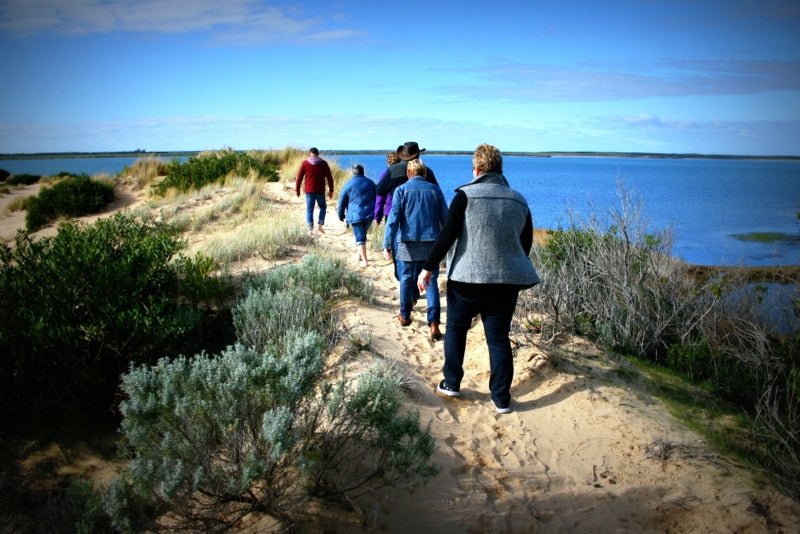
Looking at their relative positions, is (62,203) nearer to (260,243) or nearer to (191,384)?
(260,243)

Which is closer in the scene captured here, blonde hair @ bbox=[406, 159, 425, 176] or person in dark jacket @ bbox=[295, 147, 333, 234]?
A: blonde hair @ bbox=[406, 159, 425, 176]

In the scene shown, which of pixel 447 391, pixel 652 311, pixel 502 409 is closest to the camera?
pixel 502 409

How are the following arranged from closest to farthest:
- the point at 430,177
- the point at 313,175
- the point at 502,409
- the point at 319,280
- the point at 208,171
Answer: the point at 502,409, the point at 430,177, the point at 319,280, the point at 313,175, the point at 208,171

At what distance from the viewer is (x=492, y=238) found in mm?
3965

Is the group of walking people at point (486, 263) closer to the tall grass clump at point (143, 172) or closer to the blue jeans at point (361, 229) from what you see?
the blue jeans at point (361, 229)

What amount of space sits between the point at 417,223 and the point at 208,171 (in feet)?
49.6

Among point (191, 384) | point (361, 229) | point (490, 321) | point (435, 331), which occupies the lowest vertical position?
point (435, 331)

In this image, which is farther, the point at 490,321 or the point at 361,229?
the point at 361,229

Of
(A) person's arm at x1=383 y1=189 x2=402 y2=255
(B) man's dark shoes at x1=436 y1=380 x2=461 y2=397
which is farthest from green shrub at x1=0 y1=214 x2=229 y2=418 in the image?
(B) man's dark shoes at x1=436 y1=380 x2=461 y2=397

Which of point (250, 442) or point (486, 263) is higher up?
point (486, 263)

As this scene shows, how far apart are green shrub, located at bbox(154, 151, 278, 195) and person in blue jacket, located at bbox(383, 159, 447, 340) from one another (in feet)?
45.2

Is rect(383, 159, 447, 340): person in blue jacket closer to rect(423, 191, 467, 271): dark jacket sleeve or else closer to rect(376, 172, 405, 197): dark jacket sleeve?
rect(423, 191, 467, 271): dark jacket sleeve

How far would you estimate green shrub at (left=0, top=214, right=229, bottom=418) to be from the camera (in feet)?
14.5

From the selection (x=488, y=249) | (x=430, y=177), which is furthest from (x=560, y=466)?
(x=430, y=177)
